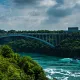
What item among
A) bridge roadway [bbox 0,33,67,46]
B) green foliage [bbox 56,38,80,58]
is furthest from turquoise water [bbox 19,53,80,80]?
bridge roadway [bbox 0,33,67,46]

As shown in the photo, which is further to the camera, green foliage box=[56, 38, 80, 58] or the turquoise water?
green foliage box=[56, 38, 80, 58]

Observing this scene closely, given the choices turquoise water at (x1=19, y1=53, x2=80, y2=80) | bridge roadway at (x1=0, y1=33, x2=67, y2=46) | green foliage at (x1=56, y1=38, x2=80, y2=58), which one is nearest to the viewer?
turquoise water at (x1=19, y1=53, x2=80, y2=80)

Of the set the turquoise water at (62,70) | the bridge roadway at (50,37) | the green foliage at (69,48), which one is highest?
the bridge roadway at (50,37)

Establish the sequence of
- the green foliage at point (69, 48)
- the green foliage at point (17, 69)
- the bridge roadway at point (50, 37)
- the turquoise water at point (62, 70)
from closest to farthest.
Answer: the green foliage at point (17, 69), the turquoise water at point (62, 70), the green foliage at point (69, 48), the bridge roadway at point (50, 37)

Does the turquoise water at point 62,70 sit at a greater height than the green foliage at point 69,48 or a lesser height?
lesser

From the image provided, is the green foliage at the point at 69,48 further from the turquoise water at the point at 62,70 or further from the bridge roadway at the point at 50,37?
the turquoise water at the point at 62,70

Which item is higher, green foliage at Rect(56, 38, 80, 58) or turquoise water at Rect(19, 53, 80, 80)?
green foliage at Rect(56, 38, 80, 58)

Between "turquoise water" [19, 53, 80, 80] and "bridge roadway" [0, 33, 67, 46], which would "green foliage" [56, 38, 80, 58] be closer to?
"bridge roadway" [0, 33, 67, 46]

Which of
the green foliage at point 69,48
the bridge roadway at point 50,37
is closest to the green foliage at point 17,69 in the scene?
the green foliage at point 69,48

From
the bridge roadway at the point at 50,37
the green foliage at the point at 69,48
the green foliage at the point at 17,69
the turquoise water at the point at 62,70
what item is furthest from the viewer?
the bridge roadway at the point at 50,37

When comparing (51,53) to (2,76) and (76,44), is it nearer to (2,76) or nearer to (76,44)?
(76,44)
